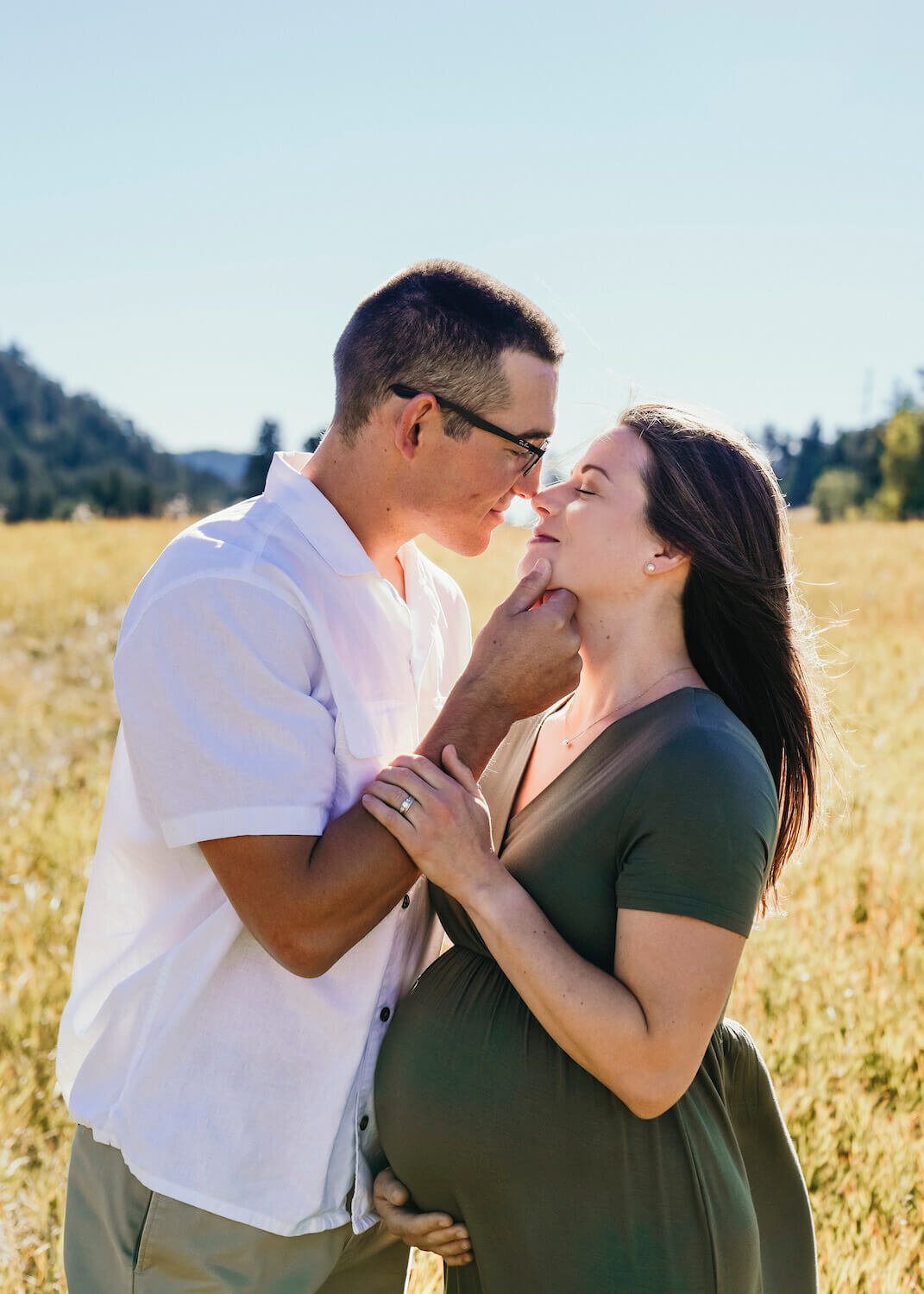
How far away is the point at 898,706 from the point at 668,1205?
831 centimetres

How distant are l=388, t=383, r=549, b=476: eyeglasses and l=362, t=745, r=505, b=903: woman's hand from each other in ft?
3.28

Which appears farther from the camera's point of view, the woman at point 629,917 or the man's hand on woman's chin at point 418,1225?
the man's hand on woman's chin at point 418,1225

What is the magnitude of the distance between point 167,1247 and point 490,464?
6.75ft

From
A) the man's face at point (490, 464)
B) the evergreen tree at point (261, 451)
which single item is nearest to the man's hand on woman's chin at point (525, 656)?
the man's face at point (490, 464)

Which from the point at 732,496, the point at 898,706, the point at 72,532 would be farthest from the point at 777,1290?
A: the point at 72,532

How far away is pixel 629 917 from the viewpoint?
206 centimetres

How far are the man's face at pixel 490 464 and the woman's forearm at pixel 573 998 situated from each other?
1.10 m

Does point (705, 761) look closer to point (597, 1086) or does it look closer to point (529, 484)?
point (597, 1086)

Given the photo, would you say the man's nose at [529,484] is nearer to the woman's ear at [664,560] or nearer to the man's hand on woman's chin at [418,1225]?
the woman's ear at [664,560]

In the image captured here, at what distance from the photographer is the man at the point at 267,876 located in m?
2.14

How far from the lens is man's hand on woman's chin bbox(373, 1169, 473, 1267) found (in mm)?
2320

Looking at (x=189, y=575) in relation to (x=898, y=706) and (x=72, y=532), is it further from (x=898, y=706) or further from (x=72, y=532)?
(x=72, y=532)

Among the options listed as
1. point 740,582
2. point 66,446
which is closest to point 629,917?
point 740,582

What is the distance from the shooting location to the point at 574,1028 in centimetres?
207
